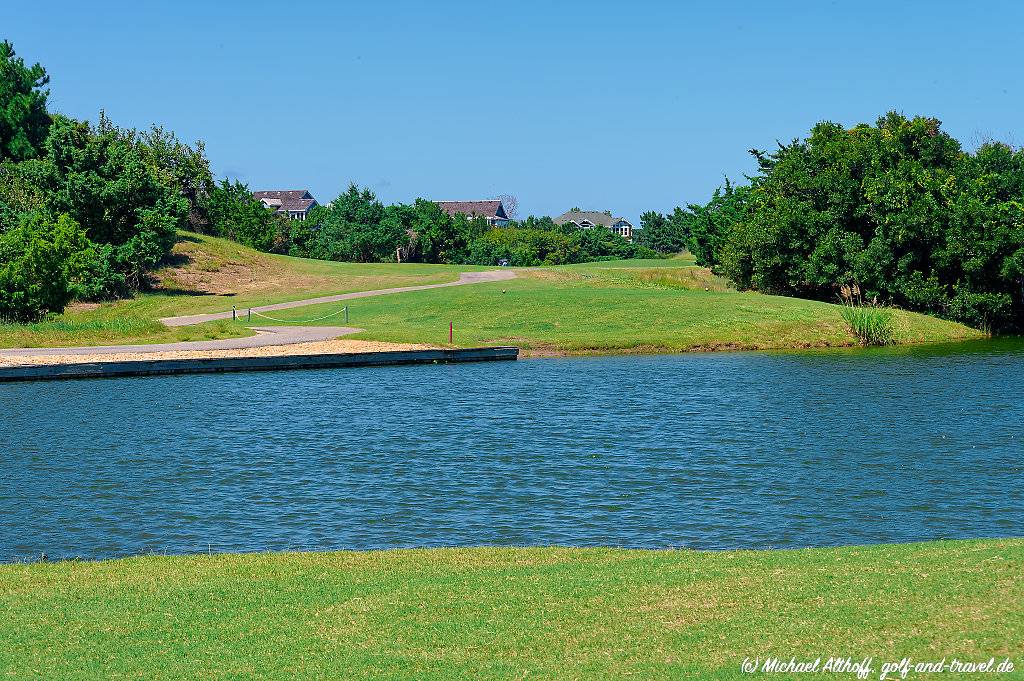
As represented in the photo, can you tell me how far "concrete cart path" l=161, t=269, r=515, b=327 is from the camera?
5865cm

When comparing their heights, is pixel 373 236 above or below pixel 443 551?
above

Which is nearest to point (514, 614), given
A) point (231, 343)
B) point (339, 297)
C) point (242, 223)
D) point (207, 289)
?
point (231, 343)

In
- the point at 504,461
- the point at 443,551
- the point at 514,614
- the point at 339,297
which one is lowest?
the point at 504,461

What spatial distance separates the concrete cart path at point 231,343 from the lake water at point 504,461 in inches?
206

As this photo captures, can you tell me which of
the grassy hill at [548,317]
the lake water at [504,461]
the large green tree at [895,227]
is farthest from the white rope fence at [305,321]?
the large green tree at [895,227]

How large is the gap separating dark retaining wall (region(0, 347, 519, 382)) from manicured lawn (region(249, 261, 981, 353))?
10.3ft

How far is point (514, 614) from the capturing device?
445 inches

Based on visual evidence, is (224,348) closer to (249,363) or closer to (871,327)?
(249,363)

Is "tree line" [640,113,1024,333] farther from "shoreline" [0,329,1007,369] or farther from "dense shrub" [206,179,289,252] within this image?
"dense shrub" [206,179,289,252]

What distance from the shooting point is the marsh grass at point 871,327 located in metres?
56.6

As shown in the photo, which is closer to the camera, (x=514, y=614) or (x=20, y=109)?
(x=514, y=614)

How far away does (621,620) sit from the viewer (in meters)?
11.0

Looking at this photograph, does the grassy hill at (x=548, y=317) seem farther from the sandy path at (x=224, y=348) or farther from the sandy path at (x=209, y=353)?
the sandy path at (x=209, y=353)

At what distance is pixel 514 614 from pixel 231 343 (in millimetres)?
38219
